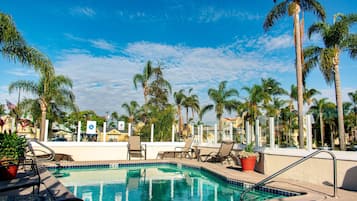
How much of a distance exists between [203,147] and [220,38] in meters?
10.8

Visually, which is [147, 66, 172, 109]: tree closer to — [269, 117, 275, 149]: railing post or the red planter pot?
[269, 117, 275, 149]: railing post

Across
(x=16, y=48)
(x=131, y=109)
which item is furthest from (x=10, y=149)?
(x=131, y=109)

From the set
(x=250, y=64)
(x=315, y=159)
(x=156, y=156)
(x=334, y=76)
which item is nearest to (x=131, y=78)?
(x=250, y=64)

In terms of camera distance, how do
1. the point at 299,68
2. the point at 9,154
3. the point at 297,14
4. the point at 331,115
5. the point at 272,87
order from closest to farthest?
the point at 9,154, the point at 299,68, the point at 297,14, the point at 272,87, the point at 331,115

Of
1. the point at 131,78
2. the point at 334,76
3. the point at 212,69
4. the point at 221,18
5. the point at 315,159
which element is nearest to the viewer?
Answer: the point at 315,159

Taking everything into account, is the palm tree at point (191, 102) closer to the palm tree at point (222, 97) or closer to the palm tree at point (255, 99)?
the palm tree at point (222, 97)

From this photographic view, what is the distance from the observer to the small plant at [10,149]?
6.09m

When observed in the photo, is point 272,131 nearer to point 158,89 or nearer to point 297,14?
point 297,14

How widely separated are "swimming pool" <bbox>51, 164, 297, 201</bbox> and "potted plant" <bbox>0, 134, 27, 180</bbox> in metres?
1.57

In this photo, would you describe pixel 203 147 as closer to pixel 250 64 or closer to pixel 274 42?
pixel 274 42

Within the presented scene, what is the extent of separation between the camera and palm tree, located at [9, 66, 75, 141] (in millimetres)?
16562

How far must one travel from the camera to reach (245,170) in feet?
30.2

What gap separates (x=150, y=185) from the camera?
816 centimetres

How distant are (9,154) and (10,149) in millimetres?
109
